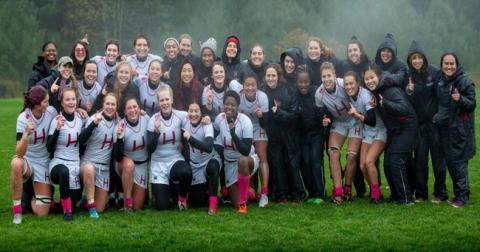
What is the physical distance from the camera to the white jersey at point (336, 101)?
918 cm

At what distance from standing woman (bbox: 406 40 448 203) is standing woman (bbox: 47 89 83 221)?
3983 millimetres

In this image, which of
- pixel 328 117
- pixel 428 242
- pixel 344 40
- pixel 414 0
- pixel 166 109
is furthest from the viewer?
pixel 344 40

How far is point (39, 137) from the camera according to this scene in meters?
8.38

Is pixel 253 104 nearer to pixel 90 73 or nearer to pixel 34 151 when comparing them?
pixel 90 73

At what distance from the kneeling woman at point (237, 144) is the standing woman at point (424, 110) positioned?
6.65ft

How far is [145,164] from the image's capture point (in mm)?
8953

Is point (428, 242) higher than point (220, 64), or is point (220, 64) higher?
point (220, 64)

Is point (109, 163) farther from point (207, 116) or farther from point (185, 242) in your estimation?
point (185, 242)

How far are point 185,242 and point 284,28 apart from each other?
4719 cm

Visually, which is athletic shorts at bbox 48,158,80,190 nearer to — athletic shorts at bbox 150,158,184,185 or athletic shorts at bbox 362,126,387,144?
athletic shorts at bbox 150,158,184,185

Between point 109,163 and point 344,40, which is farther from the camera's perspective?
point 344,40

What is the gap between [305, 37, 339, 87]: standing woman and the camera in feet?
31.7

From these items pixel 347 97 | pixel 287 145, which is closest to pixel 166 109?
pixel 287 145

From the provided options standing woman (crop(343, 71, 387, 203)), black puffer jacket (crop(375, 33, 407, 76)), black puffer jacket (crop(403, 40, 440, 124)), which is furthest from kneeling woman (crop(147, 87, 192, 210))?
black puffer jacket (crop(403, 40, 440, 124))
